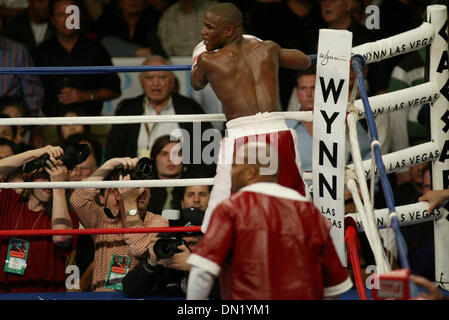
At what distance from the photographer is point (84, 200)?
386 centimetres

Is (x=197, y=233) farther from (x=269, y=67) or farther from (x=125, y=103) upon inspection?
(x=125, y=103)

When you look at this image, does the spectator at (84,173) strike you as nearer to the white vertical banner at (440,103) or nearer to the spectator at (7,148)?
the spectator at (7,148)

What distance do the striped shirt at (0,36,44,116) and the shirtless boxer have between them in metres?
2.13

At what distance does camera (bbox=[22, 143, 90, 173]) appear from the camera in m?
3.69

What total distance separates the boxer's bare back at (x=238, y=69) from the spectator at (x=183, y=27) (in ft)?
7.11

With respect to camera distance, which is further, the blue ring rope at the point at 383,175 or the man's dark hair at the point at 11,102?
the man's dark hair at the point at 11,102

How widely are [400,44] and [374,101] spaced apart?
0.31 meters

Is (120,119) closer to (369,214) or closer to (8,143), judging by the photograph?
(8,143)

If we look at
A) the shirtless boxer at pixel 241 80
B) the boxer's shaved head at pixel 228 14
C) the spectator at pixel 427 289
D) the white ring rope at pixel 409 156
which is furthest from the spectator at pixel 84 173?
the spectator at pixel 427 289

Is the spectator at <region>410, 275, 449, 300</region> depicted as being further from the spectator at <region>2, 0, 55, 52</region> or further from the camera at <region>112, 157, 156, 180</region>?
the spectator at <region>2, 0, 55, 52</region>

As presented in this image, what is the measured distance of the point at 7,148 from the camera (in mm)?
4234

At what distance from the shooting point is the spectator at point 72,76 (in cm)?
515

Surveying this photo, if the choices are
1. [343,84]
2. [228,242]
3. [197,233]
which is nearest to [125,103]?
[197,233]

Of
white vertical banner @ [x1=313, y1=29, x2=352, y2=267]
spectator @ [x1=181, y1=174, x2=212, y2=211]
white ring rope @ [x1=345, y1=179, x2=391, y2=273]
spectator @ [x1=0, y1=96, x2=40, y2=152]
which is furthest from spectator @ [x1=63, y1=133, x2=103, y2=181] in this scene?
white ring rope @ [x1=345, y1=179, x2=391, y2=273]
